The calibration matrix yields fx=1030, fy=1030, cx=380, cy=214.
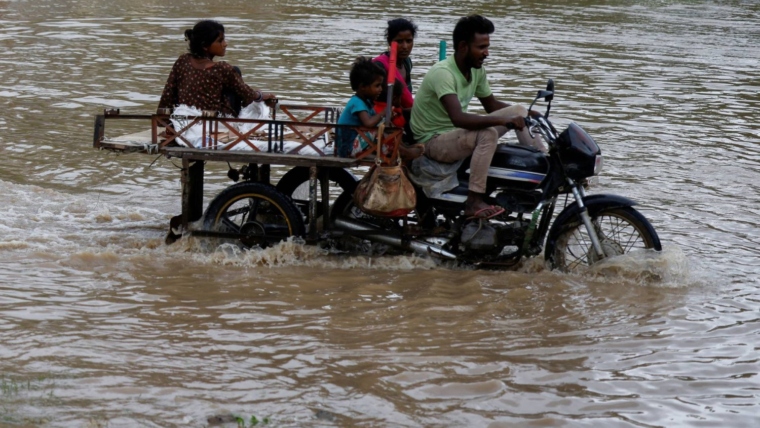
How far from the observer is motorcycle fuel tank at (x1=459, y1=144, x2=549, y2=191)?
6.77 m

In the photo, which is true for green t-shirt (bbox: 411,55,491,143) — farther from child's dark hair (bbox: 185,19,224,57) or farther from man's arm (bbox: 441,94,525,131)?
child's dark hair (bbox: 185,19,224,57)

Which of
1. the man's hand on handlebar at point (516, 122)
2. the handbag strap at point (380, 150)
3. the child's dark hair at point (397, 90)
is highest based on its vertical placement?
the child's dark hair at point (397, 90)

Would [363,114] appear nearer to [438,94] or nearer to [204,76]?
[438,94]

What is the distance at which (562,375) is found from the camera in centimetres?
525

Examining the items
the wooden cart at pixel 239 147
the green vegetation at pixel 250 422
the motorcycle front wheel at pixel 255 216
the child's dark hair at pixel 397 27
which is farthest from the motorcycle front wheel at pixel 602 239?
the green vegetation at pixel 250 422

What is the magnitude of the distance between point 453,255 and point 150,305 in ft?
6.83

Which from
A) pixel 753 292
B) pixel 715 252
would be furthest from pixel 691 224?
pixel 753 292

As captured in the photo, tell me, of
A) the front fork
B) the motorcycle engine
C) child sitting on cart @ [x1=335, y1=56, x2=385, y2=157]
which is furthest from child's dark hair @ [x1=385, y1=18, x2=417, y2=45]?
the front fork

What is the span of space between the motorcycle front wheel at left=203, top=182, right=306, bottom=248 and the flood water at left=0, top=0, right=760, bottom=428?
0.15 meters

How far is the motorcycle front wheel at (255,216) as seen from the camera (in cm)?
719

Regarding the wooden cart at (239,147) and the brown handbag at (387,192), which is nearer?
the brown handbag at (387,192)

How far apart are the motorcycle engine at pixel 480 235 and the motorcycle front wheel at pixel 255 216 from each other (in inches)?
45.2

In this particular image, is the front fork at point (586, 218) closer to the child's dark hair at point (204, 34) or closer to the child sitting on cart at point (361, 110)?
the child sitting on cart at point (361, 110)

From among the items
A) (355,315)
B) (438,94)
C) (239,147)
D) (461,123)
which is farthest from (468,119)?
(239,147)
